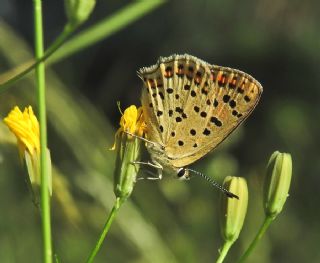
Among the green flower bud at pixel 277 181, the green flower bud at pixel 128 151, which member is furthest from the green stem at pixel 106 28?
the green flower bud at pixel 277 181

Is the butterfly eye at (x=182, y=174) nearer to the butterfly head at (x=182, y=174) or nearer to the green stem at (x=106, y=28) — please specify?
the butterfly head at (x=182, y=174)

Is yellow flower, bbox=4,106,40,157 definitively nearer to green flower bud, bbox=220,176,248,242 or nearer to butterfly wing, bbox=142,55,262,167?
butterfly wing, bbox=142,55,262,167

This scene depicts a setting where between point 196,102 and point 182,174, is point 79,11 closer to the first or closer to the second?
point 196,102

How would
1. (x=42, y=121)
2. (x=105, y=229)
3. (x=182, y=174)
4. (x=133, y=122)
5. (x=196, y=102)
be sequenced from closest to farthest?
(x=42, y=121)
(x=105, y=229)
(x=133, y=122)
(x=196, y=102)
(x=182, y=174)

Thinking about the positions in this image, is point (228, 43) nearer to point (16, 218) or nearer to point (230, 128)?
point (16, 218)

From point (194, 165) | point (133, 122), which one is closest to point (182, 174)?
point (133, 122)

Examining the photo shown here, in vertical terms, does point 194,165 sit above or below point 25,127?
above
